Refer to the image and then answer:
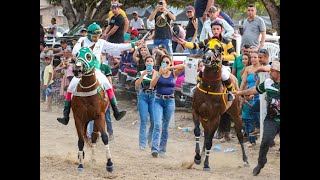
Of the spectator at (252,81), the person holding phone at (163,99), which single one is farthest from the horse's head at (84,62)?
the spectator at (252,81)

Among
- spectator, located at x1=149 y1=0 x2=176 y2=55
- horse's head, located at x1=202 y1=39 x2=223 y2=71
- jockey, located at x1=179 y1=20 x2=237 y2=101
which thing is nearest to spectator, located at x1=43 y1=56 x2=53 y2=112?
spectator, located at x1=149 y1=0 x2=176 y2=55

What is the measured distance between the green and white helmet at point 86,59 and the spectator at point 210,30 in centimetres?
227

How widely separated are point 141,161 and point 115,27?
437cm

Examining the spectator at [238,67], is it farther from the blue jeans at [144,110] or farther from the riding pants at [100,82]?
the riding pants at [100,82]

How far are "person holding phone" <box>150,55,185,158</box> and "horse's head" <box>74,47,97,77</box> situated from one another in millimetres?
1651

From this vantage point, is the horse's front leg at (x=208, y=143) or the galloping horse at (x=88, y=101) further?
the horse's front leg at (x=208, y=143)

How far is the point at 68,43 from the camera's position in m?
22.8

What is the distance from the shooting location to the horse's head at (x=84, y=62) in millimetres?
11574

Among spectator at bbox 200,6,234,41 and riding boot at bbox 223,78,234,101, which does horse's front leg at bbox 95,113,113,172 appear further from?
spectator at bbox 200,6,234,41

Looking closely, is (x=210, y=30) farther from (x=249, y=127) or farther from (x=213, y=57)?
(x=213, y=57)
